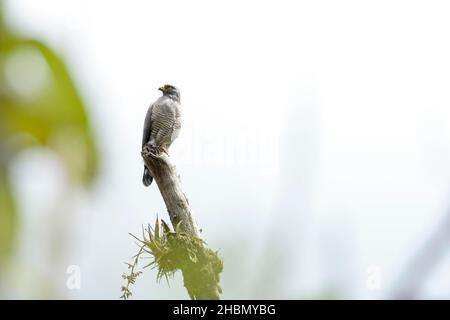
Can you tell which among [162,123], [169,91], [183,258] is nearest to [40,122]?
[183,258]

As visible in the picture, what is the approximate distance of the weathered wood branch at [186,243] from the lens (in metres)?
5.25

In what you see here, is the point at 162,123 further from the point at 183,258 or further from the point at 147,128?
the point at 183,258

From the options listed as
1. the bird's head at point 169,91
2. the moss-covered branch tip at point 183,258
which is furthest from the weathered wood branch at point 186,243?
the bird's head at point 169,91

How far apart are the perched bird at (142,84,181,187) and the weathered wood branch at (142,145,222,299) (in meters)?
3.02

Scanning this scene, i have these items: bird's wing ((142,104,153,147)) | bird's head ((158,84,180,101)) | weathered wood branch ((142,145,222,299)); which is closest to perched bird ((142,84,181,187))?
bird's wing ((142,104,153,147))

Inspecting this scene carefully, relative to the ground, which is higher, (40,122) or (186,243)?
(40,122)

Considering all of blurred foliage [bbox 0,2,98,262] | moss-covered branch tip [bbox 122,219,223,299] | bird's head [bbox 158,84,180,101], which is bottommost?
moss-covered branch tip [bbox 122,219,223,299]

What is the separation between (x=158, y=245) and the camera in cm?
547

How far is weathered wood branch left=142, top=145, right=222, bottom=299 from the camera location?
17.2 feet

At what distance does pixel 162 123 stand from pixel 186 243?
4.36m

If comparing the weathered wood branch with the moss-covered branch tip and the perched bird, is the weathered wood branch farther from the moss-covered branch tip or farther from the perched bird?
the perched bird

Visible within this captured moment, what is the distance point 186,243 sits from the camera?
558 cm
